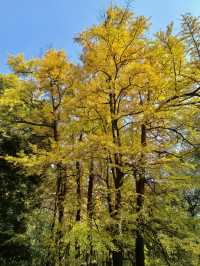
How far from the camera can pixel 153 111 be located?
21.5 feet

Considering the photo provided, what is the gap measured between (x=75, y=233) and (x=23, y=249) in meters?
6.11

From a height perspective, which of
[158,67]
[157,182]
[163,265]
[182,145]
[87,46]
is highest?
[87,46]

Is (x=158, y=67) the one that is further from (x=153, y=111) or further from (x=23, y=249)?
(x=23, y=249)

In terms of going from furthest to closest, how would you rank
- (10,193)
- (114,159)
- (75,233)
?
(10,193)
(114,159)
(75,233)

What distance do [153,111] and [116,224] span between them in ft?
8.45

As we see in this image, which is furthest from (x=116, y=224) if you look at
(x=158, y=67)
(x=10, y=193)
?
(x=10, y=193)

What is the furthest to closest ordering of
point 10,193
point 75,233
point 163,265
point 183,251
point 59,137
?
point 10,193 → point 59,137 → point 163,265 → point 183,251 → point 75,233

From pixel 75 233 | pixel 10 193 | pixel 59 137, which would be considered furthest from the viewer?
pixel 10 193

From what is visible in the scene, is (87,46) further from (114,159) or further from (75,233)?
(75,233)

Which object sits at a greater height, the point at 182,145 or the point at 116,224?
the point at 182,145

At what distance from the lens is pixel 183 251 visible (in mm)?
7887

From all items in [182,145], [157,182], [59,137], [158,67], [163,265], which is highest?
[158,67]

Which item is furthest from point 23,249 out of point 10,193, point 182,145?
point 182,145

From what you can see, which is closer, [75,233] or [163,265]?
[75,233]
